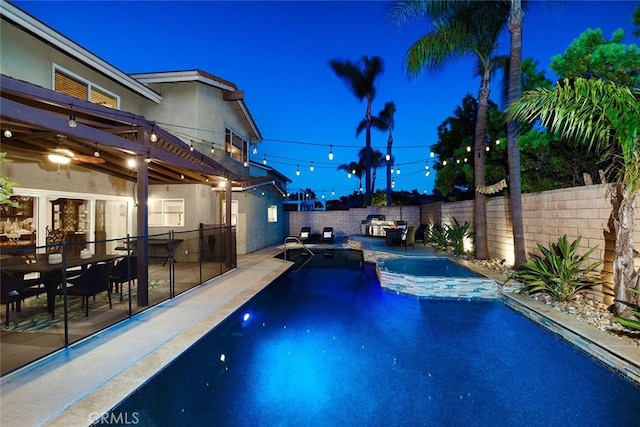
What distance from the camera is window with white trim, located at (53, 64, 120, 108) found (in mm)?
7290

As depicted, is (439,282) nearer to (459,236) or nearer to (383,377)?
(383,377)

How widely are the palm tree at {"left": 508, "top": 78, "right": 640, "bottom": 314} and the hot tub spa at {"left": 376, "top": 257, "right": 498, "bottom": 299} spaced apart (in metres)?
2.51

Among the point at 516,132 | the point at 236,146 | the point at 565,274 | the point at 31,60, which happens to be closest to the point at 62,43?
the point at 31,60

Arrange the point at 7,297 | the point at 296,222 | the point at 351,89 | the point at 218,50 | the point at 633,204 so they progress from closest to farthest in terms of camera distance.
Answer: the point at 7,297 → the point at 633,204 → the point at 296,222 → the point at 351,89 → the point at 218,50

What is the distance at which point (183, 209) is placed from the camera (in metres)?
10.5

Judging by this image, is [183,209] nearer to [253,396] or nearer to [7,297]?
[7,297]

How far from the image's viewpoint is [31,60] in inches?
260

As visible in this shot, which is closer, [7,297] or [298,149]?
[7,297]

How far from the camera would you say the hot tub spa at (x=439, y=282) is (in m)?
6.91

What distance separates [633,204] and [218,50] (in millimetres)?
40320

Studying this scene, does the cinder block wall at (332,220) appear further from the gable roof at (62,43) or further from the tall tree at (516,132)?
the tall tree at (516,132)

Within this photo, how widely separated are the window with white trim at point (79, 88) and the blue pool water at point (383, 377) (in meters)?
7.05

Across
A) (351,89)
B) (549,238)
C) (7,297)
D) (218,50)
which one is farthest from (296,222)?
(218,50)

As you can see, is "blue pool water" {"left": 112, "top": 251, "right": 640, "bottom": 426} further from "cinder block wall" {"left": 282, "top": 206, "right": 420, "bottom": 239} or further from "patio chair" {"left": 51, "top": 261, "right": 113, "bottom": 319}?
"cinder block wall" {"left": 282, "top": 206, "right": 420, "bottom": 239}
